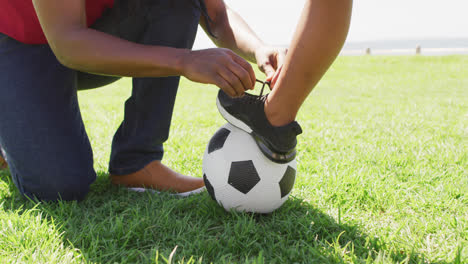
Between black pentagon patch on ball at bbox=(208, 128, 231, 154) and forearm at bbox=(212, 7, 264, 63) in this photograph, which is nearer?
black pentagon patch on ball at bbox=(208, 128, 231, 154)

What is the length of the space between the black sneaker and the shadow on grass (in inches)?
13.5

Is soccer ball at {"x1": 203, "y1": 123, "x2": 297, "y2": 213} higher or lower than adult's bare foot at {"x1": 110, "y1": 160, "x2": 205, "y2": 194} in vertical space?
higher

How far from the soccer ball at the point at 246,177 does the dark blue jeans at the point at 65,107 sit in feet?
2.33

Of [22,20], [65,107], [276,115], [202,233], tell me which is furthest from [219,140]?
[22,20]

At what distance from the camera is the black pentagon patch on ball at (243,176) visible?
181cm

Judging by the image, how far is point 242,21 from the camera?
2293 mm

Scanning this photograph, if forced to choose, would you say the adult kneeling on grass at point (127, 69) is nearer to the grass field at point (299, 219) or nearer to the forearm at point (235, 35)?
the forearm at point (235, 35)

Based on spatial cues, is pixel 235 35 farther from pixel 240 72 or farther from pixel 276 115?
pixel 240 72

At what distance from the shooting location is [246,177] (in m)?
1.82

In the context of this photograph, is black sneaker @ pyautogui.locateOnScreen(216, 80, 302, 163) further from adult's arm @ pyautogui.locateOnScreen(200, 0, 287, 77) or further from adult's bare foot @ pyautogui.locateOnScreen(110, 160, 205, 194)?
adult's bare foot @ pyautogui.locateOnScreen(110, 160, 205, 194)

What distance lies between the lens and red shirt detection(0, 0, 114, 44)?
1949 mm

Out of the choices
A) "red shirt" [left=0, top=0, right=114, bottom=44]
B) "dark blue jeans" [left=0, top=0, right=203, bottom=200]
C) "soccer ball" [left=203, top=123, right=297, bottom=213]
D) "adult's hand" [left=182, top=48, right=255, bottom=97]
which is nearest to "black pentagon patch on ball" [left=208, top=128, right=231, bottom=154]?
"soccer ball" [left=203, top=123, right=297, bottom=213]

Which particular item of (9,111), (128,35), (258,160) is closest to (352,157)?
(258,160)

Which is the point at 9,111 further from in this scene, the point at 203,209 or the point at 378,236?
the point at 378,236
